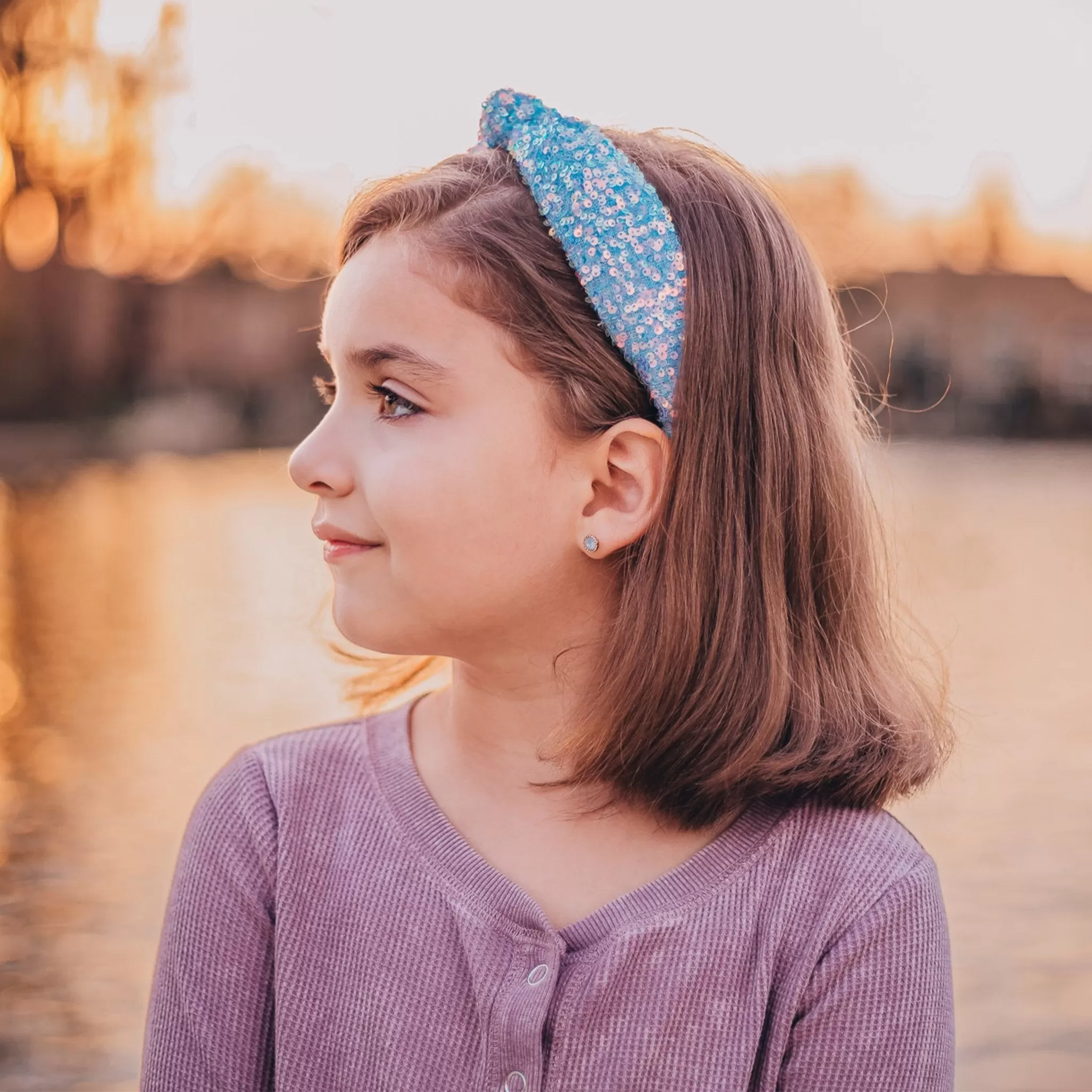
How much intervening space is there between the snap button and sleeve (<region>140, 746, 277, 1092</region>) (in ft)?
1.00

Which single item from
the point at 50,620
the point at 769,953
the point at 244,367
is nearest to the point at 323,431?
the point at 769,953

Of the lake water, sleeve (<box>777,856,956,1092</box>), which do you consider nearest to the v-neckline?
sleeve (<box>777,856,956,1092</box>)

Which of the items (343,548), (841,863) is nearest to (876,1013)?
(841,863)

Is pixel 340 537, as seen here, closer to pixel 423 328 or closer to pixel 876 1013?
pixel 423 328

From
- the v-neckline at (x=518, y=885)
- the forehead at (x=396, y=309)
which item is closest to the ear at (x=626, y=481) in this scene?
the forehead at (x=396, y=309)

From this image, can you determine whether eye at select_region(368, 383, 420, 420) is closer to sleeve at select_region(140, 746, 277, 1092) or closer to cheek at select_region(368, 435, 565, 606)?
cheek at select_region(368, 435, 565, 606)

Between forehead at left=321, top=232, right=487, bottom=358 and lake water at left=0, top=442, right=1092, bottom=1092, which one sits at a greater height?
forehead at left=321, top=232, right=487, bottom=358

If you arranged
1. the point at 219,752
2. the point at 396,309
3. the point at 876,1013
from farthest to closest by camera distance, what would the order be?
1. the point at 219,752
2. the point at 396,309
3. the point at 876,1013

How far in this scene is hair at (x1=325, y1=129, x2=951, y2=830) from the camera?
58.4 inches

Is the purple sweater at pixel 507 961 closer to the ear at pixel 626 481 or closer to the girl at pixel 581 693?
the girl at pixel 581 693

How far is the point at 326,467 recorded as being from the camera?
1.49m

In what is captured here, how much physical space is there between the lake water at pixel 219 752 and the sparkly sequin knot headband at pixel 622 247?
517 millimetres

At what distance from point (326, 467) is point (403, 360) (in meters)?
0.13

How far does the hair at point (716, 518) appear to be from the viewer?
4.87 ft
